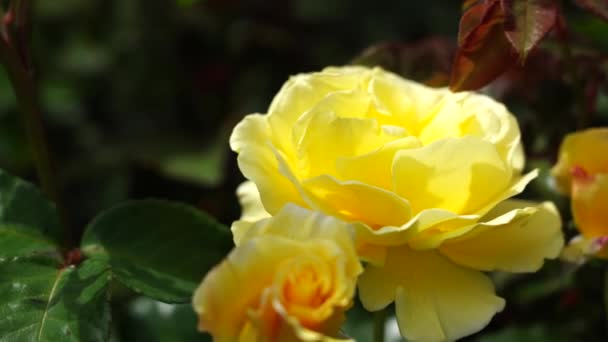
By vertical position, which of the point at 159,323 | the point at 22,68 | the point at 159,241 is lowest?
the point at 159,323

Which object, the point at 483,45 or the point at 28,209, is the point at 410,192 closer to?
the point at 483,45

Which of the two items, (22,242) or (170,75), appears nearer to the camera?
(22,242)

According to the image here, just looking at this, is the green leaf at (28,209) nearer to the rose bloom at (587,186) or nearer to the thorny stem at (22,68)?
the thorny stem at (22,68)

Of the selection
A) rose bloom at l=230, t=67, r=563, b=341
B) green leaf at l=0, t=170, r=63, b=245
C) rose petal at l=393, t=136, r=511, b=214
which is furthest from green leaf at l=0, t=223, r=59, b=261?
rose petal at l=393, t=136, r=511, b=214

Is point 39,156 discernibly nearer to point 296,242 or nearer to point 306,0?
point 296,242

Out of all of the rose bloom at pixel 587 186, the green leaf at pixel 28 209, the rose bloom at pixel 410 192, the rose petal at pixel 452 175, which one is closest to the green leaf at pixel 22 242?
the green leaf at pixel 28 209

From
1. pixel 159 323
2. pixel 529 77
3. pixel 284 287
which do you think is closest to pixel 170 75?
pixel 159 323

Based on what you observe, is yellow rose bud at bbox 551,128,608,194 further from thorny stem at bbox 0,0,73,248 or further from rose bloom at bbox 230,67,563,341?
thorny stem at bbox 0,0,73,248
